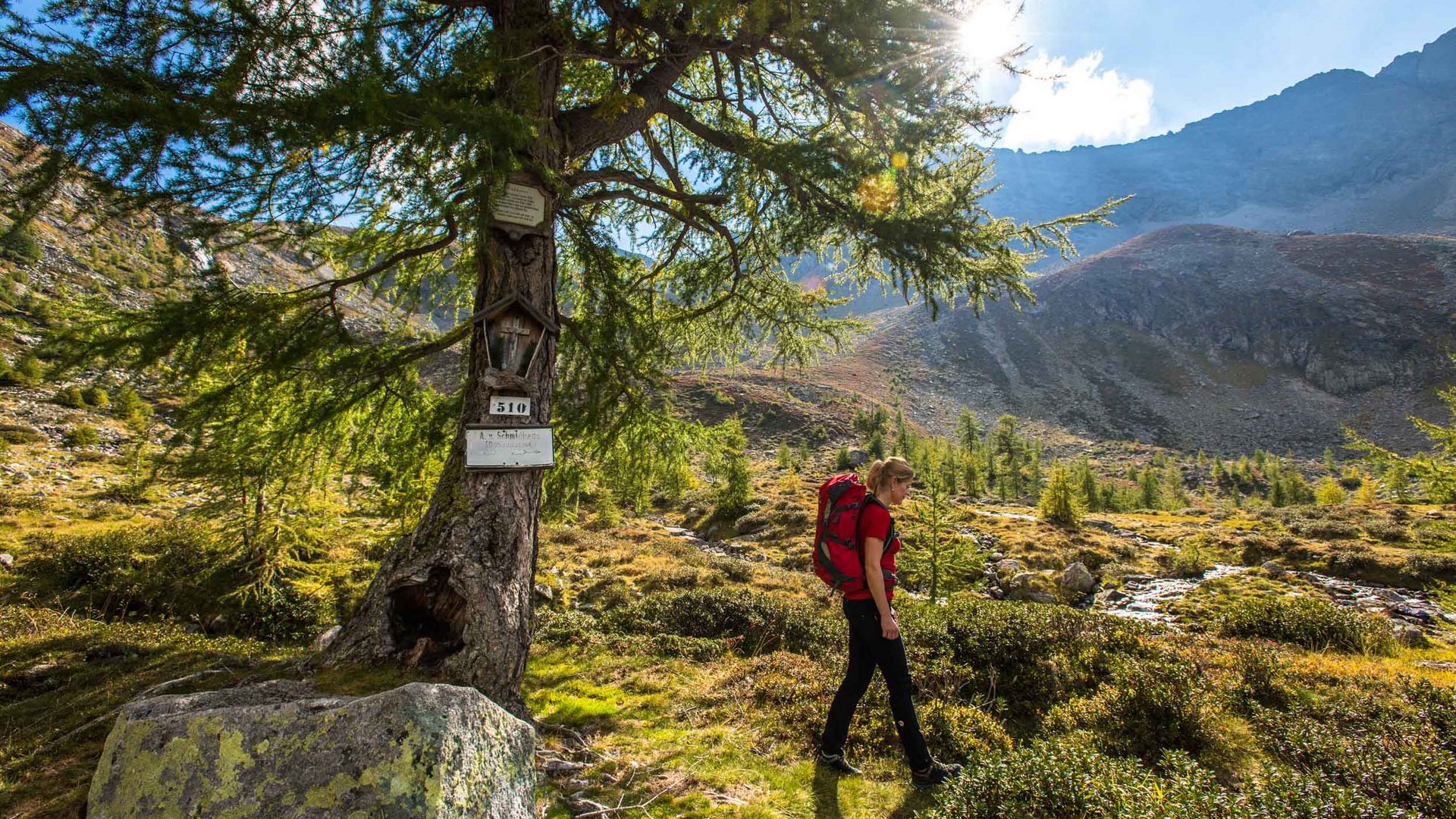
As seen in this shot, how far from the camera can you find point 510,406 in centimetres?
407

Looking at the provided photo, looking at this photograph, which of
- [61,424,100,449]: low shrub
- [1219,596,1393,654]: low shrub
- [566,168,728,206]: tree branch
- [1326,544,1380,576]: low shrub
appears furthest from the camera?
[61,424,100,449]: low shrub

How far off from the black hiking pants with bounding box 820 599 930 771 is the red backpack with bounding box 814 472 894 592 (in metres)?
0.21

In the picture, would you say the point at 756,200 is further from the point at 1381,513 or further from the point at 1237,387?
the point at 1237,387

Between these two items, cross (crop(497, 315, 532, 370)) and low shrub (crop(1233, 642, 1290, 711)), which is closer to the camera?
cross (crop(497, 315, 532, 370))

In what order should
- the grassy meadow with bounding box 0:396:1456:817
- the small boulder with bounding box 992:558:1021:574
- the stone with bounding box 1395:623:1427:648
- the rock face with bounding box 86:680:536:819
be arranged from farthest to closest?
the small boulder with bounding box 992:558:1021:574, the stone with bounding box 1395:623:1427:648, the grassy meadow with bounding box 0:396:1456:817, the rock face with bounding box 86:680:536:819

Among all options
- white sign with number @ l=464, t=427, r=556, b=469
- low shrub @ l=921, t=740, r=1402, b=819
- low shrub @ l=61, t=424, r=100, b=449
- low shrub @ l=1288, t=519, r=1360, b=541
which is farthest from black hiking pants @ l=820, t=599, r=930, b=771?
low shrub @ l=61, t=424, r=100, b=449

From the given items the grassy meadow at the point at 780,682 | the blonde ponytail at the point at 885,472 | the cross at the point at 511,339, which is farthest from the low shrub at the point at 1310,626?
the cross at the point at 511,339

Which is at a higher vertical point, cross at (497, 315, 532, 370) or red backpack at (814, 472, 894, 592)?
cross at (497, 315, 532, 370)

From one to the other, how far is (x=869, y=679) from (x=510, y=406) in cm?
338

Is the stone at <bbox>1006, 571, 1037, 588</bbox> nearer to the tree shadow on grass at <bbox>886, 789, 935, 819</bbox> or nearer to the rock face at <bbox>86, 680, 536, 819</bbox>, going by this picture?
the tree shadow on grass at <bbox>886, 789, 935, 819</bbox>

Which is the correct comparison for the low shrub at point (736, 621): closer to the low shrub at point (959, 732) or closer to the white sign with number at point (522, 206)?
the low shrub at point (959, 732)

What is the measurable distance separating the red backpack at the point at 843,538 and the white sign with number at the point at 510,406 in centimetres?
230

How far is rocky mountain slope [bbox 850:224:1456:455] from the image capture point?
10531 centimetres

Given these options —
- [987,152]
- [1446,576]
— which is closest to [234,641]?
[987,152]
